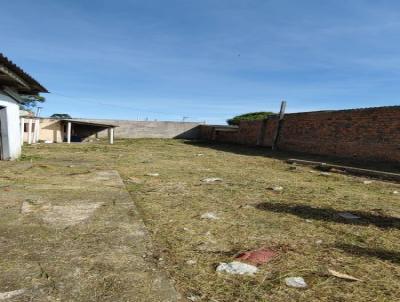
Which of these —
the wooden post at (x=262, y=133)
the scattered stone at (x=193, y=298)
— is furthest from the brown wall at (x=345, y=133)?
the scattered stone at (x=193, y=298)

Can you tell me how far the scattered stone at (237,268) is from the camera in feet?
9.41

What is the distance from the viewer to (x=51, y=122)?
24125 millimetres

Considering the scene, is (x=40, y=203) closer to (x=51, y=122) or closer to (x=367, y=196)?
(x=367, y=196)

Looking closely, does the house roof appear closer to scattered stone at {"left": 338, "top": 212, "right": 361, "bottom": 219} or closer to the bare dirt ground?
the bare dirt ground

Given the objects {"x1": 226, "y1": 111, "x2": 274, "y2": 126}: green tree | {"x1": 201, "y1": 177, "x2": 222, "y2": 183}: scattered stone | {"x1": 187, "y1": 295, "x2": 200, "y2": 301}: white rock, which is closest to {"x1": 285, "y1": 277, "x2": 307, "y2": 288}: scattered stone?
{"x1": 187, "y1": 295, "x2": 200, "y2": 301}: white rock

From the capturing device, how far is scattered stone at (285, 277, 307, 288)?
8.74 ft

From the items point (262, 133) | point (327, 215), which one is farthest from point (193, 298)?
point (262, 133)

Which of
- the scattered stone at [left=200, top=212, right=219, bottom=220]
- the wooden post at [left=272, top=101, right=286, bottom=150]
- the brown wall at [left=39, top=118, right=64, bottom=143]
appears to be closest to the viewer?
the scattered stone at [left=200, top=212, right=219, bottom=220]

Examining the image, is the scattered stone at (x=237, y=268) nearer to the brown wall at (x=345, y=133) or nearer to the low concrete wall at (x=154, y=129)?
the brown wall at (x=345, y=133)

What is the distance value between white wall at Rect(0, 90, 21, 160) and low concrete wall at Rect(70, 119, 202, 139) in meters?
19.4

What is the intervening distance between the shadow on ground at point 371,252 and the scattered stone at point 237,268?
104 centimetres

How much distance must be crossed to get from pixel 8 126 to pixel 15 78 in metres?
1.60

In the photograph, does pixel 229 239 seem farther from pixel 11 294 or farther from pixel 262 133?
pixel 262 133

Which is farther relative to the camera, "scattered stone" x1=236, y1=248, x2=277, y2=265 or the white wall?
the white wall
